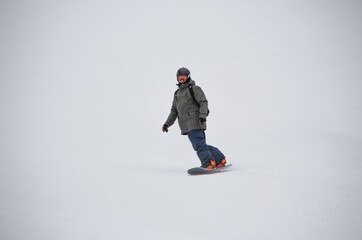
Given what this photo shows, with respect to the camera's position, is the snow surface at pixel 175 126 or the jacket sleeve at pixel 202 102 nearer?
the snow surface at pixel 175 126

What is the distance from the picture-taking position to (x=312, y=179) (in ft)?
14.2

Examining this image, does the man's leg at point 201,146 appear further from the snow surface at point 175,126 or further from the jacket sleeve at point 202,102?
the snow surface at point 175,126

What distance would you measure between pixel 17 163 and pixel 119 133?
13.7 feet

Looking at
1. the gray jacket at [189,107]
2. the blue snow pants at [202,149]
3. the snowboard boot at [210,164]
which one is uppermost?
the gray jacket at [189,107]

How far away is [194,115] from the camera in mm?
5684

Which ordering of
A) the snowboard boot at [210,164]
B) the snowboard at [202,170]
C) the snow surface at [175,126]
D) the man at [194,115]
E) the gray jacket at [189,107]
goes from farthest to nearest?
1. the gray jacket at [189,107]
2. the man at [194,115]
3. the snowboard boot at [210,164]
4. the snowboard at [202,170]
5. the snow surface at [175,126]

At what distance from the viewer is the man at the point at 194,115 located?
5.52 m

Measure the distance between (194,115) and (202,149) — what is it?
23.7 inches

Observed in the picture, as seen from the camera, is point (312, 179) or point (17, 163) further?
point (17, 163)

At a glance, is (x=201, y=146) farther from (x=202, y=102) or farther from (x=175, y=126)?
(x=175, y=126)

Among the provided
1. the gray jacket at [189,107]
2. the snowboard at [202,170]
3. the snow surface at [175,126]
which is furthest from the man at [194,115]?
the snow surface at [175,126]

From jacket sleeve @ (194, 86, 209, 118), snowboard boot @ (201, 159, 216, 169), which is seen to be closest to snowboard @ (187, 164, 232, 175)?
snowboard boot @ (201, 159, 216, 169)
